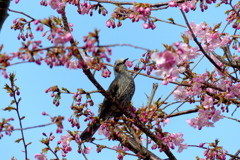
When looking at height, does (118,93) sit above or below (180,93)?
above

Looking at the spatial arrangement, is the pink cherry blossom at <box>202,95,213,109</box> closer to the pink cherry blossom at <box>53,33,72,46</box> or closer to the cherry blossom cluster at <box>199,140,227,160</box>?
the cherry blossom cluster at <box>199,140,227,160</box>

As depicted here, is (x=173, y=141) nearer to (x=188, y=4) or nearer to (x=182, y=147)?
(x=182, y=147)

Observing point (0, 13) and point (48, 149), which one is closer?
point (0, 13)

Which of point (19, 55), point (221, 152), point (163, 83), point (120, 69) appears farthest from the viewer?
point (120, 69)

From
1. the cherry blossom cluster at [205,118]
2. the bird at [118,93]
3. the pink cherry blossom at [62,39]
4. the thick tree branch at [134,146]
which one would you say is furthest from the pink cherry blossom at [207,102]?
the pink cherry blossom at [62,39]

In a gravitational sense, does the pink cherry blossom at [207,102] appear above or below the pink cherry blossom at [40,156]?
above

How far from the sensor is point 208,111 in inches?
185

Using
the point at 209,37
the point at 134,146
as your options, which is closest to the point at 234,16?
the point at 209,37

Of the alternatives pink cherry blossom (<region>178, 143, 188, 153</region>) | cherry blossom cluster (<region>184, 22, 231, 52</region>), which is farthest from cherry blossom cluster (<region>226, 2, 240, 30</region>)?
pink cherry blossom (<region>178, 143, 188, 153</region>)

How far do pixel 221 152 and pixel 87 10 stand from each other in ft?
7.54

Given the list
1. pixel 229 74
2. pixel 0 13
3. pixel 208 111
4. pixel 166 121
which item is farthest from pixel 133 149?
pixel 0 13

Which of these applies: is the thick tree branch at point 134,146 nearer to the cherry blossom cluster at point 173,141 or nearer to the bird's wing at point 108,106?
the cherry blossom cluster at point 173,141

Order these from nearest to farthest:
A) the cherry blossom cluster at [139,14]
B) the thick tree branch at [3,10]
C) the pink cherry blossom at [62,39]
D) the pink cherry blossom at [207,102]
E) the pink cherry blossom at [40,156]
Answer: the pink cherry blossom at [62,39] → the thick tree branch at [3,10] → the cherry blossom cluster at [139,14] → the pink cherry blossom at [207,102] → the pink cherry blossom at [40,156]

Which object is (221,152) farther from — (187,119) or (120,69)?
(120,69)
